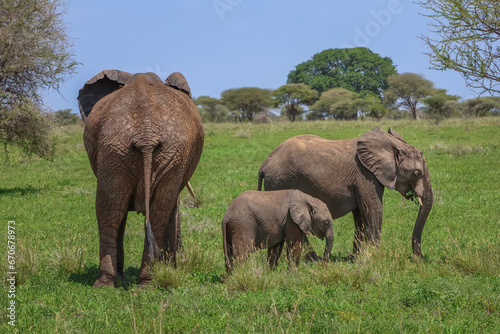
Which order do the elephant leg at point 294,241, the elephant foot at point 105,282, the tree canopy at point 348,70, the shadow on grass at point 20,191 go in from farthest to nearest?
the tree canopy at point 348,70, the shadow on grass at point 20,191, the elephant leg at point 294,241, the elephant foot at point 105,282

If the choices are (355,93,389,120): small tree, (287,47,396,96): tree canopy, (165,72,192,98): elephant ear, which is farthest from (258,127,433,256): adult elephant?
(287,47,396,96): tree canopy

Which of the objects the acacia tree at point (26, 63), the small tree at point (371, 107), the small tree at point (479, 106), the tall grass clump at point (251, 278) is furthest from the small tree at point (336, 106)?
the tall grass clump at point (251, 278)

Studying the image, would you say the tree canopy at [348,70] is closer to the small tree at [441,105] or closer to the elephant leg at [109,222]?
the small tree at [441,105]

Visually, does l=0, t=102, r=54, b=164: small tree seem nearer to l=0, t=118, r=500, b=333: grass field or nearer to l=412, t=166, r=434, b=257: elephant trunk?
l=0, t=118, r=500, b=333: grass field

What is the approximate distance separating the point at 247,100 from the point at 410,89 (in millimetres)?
18937

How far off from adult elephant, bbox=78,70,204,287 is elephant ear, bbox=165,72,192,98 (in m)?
0.63

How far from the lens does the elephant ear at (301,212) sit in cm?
714

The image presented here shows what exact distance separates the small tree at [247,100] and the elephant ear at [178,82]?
60.0 meters

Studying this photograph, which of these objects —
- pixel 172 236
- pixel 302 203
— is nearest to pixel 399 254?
pixel 302 203

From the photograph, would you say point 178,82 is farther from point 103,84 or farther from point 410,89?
point 410,89

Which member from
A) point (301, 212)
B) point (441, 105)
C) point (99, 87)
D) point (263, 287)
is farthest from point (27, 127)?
point (441, 105)

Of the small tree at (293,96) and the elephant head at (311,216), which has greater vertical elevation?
the small tree at (293,96)

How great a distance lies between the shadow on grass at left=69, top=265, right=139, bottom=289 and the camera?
22.2 ft

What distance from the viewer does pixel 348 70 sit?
297 feet
